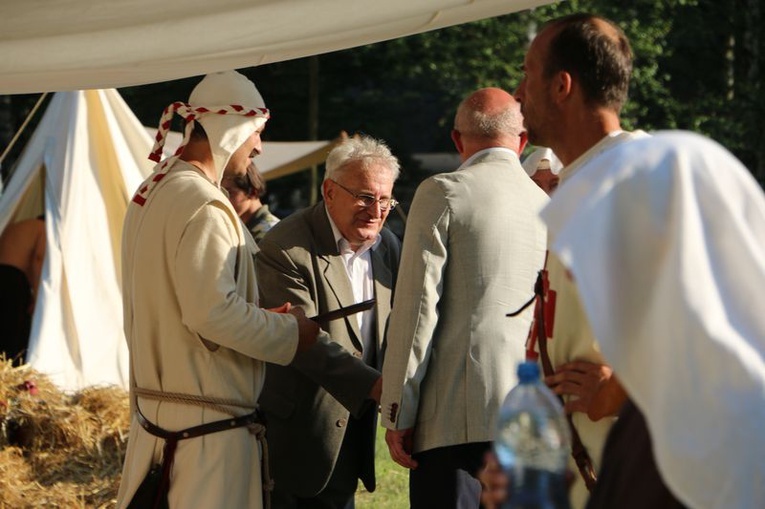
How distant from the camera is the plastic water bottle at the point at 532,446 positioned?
1699 mm

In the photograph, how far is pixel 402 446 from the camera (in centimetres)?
390

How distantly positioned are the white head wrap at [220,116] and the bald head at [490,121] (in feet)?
2.39

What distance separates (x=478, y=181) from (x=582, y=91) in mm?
1208

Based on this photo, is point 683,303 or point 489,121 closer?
point 683,303

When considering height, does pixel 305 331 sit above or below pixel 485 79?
below

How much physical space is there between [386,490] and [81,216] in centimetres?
377

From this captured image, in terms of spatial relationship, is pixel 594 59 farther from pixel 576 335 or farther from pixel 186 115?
pixel 186 115

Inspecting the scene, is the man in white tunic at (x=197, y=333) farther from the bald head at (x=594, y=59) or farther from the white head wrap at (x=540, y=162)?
the white head wrap at (x=540, y=162)

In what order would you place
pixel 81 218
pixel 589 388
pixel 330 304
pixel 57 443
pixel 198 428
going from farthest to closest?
1. pixel 81 218
2. pixel 57 443
3. pixel 330 304
4. pixel 198 428
5. pixel 589 388

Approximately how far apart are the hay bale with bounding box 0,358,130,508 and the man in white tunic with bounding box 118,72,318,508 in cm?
191

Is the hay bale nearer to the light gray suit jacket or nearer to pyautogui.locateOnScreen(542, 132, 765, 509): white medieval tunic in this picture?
the light gray suit jacket

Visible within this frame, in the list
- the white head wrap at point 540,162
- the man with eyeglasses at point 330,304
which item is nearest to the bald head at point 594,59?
the man with eyeglasses at point 330,304

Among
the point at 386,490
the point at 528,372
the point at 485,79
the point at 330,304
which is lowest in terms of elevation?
the point at 386,490

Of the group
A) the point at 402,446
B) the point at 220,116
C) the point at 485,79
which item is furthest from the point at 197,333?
the point at 485,79
